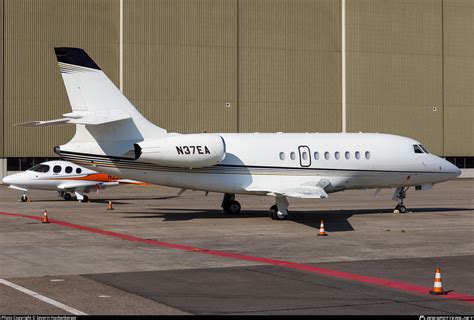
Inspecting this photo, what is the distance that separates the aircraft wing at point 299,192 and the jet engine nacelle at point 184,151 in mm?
2095

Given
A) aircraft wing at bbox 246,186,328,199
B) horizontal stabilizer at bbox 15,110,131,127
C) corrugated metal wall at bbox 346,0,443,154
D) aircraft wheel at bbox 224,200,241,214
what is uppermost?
corrugated metal wall at bbox 346,0,443,154

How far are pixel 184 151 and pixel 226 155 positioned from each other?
2.08 m

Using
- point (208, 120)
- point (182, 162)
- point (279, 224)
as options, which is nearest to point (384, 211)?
point (279, 224)

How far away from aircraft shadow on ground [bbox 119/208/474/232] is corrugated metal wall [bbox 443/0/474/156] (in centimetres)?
3254

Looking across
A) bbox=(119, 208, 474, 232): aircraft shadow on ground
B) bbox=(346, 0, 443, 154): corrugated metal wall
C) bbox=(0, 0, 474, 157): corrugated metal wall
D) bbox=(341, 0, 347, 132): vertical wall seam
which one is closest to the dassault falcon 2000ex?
bbox=(119, 208, 474, 232): aircraft shadow on ground

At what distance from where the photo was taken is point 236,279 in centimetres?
1600

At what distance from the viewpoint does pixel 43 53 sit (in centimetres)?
5700

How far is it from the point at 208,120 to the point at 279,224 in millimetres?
32775

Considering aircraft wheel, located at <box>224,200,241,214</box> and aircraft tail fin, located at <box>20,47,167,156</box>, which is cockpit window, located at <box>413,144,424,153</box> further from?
aircraft tail fin, located at <box>20,47,167,156</box>

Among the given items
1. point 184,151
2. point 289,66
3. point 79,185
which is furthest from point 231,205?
point 289,66

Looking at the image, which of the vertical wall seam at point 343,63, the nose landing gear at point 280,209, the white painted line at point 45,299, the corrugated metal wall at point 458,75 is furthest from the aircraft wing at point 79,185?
the corrugated metal wall at point 458,75

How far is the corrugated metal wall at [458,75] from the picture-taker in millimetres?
66375

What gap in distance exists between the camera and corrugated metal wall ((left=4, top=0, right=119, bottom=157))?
56406mm

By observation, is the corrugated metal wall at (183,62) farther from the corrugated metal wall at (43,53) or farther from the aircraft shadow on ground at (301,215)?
the aircraft shadow on ground at (301,215)
